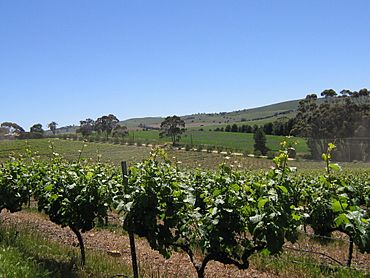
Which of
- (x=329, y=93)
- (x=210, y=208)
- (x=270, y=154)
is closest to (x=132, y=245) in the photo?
(x=210, y=208)

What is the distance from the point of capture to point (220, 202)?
14.7ft

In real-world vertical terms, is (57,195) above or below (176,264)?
above

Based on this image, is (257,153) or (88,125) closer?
(257,153)

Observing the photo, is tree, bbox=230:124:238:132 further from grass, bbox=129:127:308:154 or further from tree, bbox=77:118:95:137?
tree, bbox=77:118:95:137

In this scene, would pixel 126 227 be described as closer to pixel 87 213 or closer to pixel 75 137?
pixel 87 213

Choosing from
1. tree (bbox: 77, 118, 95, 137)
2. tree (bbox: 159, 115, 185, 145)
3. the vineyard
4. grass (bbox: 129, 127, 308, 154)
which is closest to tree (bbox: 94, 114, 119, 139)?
tree (bbox: 77, 118, 95, 137)

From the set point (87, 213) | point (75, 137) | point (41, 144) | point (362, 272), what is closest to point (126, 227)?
point (87, 213)

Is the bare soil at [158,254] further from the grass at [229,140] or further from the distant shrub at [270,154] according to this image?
the grass at [229,140]

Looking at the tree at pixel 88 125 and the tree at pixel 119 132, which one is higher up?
the tree at pixel 88 125

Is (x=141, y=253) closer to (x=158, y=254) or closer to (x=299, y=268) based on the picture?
(x=158, y=254)

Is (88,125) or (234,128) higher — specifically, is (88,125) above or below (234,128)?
above

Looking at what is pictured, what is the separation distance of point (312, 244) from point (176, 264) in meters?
3.86

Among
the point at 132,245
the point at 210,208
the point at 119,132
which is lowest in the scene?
the point at 132,245

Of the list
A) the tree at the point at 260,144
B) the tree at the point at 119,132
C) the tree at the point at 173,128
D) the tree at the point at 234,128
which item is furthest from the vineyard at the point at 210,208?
the tree at the point at 234,128
